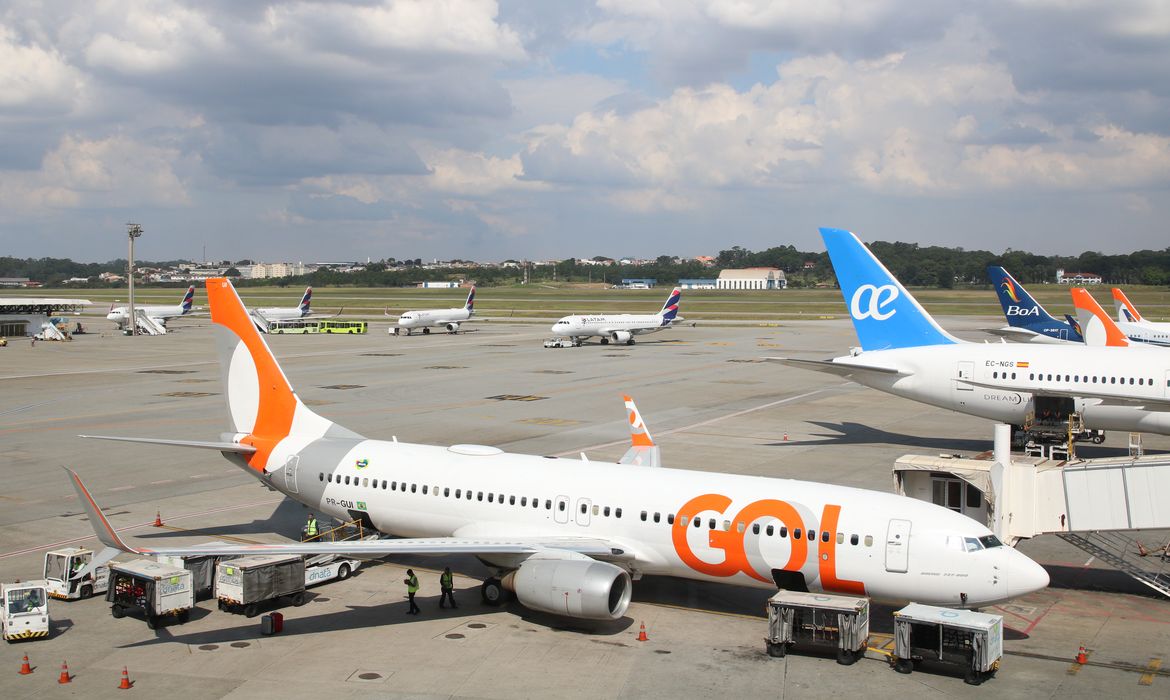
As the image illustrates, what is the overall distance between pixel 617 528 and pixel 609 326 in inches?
3634

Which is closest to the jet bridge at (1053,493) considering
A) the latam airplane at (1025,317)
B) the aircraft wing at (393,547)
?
the aircraft wing at (393,547)

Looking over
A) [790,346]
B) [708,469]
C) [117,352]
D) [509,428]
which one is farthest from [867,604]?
[117,352]

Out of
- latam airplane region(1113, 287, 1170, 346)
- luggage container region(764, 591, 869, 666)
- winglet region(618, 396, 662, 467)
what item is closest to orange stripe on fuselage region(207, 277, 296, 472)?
winglet region(618, 396, 662, 467)

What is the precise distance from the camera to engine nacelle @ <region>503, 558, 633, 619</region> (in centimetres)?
2155

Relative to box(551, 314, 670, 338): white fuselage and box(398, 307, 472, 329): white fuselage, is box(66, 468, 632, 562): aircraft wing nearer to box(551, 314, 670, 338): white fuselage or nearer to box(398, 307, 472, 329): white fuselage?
box(551, 314, 670, 338): white fuselage

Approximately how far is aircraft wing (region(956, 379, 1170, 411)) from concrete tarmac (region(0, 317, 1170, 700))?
5130 mm

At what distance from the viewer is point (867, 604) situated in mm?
21328

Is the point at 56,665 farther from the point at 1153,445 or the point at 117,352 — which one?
the point at 117,352

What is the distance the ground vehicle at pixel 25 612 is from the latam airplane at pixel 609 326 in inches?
3567

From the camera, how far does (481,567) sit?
93.2ft

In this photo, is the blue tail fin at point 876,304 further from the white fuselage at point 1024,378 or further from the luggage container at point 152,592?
the luggage container at point 152,592

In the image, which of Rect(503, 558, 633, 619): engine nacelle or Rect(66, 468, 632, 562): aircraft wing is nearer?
Rect(66, 468, 632, 562): aircraft wing

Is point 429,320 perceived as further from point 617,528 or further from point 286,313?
point 617,528

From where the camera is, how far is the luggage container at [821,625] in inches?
814
